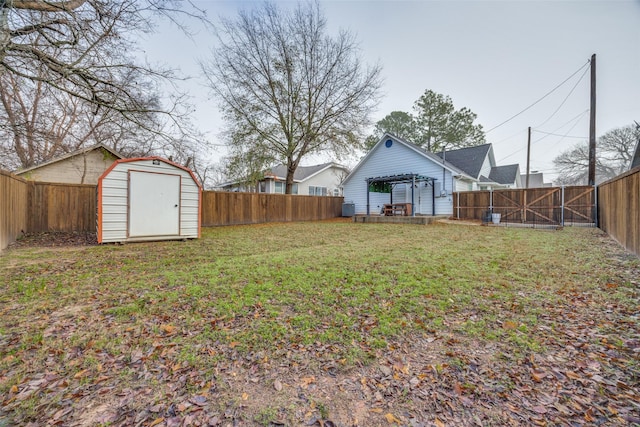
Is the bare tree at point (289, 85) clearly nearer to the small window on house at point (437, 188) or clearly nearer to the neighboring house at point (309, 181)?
the small window on house at point (437, 188)

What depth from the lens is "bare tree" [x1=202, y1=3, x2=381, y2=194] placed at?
13.8 metres

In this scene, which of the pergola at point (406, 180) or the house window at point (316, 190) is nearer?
the pergola at point (406, 180)

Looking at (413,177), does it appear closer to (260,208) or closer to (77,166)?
(260,208)

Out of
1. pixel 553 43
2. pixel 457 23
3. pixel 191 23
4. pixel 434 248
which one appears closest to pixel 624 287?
pixel 434 248

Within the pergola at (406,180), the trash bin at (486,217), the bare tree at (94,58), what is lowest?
the trash bin at (486,217)

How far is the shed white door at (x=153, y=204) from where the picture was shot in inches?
267

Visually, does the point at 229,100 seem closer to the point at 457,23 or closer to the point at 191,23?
the point at 191,23

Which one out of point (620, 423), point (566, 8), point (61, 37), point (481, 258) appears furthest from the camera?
point (566, 8)

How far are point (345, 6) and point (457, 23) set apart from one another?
4.73m

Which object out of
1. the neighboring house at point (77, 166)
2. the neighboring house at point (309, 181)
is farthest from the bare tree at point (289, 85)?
the neighboring house at point (309, 181)

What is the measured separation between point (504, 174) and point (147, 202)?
24849 millimetres

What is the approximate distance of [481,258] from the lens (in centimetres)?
498

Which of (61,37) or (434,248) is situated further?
(434,248)

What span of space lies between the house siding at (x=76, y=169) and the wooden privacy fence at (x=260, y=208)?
675cm
